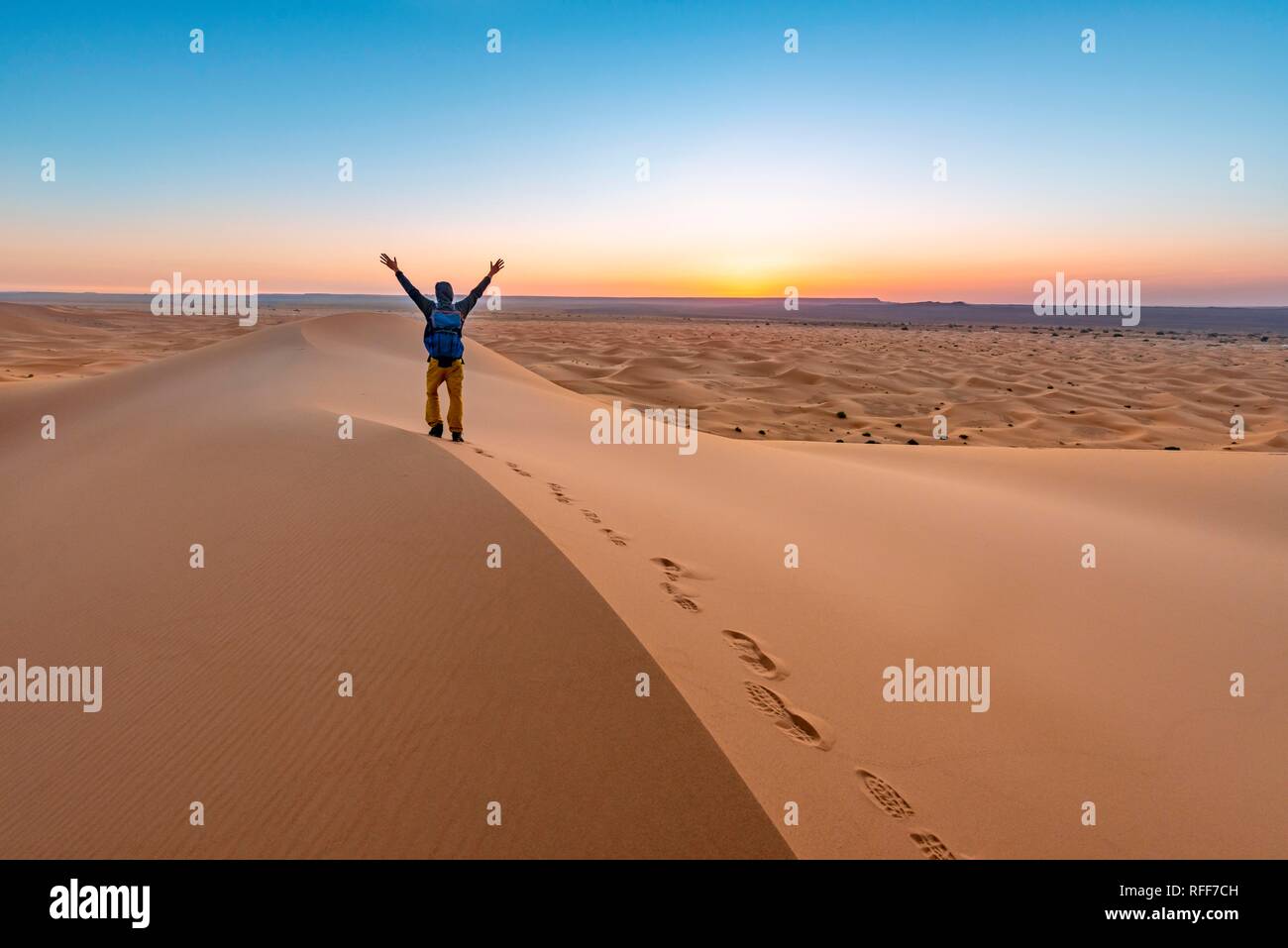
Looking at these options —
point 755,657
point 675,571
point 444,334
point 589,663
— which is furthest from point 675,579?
point 444,334

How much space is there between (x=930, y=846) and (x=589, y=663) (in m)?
1.68

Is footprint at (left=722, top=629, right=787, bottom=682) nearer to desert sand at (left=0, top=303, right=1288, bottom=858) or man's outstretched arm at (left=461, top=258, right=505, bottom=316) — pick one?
desert sand at (left=0, top=303, right=1288, bottom=858)

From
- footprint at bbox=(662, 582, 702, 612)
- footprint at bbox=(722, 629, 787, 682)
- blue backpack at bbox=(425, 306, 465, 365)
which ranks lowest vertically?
footprint at bbox=(722, 629, 787, 682)

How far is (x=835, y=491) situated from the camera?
8.50 metres

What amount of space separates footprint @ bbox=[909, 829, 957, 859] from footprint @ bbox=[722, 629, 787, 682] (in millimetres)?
1088

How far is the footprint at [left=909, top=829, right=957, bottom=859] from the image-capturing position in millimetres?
2787

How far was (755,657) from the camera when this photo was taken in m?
3.99

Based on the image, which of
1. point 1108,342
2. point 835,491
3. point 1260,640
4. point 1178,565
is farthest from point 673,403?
point 1108,342

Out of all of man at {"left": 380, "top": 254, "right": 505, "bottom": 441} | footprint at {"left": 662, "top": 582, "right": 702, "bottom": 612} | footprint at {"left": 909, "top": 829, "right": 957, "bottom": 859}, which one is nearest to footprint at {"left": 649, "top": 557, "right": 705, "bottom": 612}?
footprint at {"left": 662, "top": 582, "right": 702, "bottom": 612}

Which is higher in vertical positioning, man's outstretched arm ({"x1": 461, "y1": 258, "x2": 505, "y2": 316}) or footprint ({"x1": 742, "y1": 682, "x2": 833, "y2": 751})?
man's outstretched arm ({"x1": 461, "y1": 258, "x2": 505, "y2": 316})

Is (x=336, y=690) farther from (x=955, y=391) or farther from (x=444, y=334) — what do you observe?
(x=955, y=391)

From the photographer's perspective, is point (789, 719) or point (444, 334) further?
point (444, 334)
